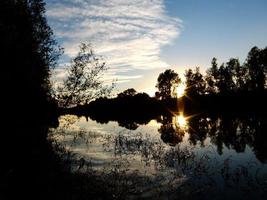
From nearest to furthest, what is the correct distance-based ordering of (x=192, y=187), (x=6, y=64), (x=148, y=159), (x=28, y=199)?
1. (x=28, y=199)
2. (x=192, y=187)
3. (x=6, y=64)
4. (x=148, y=159)

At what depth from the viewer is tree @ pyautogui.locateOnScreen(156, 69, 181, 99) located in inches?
7269

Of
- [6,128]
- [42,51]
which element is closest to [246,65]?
[42,51]

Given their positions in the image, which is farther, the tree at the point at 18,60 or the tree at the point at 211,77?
the tree at the point at 211,77

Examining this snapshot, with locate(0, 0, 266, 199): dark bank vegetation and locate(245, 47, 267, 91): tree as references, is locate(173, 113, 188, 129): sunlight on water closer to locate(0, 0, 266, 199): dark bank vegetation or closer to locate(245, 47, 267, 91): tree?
locate(0, 0, 266, 199): dark bank vegetation

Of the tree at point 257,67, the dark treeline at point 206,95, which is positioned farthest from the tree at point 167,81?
the tree at point 257,67

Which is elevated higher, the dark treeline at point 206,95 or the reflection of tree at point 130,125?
the dark treeline at point 206,95

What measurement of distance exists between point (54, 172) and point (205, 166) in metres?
8.86

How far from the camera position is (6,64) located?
2262 cm

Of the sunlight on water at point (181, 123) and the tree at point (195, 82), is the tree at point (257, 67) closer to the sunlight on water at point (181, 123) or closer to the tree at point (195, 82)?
the tree at point (195, 82)

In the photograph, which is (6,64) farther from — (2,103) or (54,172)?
(54,172)

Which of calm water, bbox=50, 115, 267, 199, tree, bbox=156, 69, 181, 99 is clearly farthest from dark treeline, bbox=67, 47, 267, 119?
calm water, bbox=50, 115, 267, 199

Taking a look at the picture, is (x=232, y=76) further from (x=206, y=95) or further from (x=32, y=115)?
(x=32, y=115)

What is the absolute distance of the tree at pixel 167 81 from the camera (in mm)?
184625

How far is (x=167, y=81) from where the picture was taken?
187 meters
